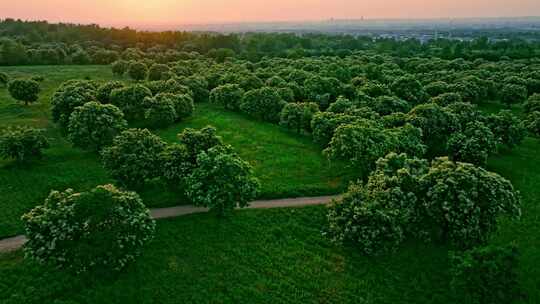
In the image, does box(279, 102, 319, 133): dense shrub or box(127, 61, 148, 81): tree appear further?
box(127, 61, 148, 81): tree

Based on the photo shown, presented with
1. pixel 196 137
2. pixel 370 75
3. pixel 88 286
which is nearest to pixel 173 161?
pixel 196 137

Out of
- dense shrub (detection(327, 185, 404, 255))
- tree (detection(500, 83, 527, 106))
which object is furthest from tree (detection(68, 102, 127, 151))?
tree (detection(500, 83, 527, 106))

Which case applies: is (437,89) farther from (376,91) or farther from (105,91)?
(105,91)

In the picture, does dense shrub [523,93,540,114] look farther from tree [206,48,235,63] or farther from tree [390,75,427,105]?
tree [206,48,235,63]

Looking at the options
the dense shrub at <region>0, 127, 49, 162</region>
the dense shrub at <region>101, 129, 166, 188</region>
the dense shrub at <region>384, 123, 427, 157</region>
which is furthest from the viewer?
the dense shrub at <region>0, 127, 49, 162</region>

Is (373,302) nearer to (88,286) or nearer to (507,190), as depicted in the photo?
(507,190)

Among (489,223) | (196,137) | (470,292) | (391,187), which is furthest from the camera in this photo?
(196,137)

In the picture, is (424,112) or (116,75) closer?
(424,112)
